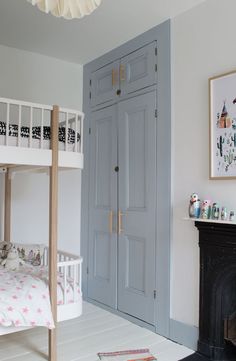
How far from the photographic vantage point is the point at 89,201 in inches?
146

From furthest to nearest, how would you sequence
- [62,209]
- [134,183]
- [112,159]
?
1. [62,209]
2. [112,159]
3. [134,183]

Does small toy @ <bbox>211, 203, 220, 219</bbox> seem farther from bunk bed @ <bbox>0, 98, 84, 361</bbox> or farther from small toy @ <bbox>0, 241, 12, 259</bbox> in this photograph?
small toy @ <bbox>0, 241, 12, 259</bbox>

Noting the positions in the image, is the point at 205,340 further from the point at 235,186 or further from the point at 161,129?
the point at 161,129

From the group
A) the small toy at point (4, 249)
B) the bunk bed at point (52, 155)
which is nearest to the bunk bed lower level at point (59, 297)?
the bunk bed at point (52, 155)

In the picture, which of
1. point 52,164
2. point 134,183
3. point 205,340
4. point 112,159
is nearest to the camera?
point 52,164

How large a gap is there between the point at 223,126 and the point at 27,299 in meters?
1.70

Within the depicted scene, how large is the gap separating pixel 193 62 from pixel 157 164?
2.74ft

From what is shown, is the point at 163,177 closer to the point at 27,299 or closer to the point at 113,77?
the point at 113,77

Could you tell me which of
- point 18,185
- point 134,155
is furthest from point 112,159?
point 18,185

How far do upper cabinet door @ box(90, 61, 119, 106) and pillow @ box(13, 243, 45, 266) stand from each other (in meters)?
1.57

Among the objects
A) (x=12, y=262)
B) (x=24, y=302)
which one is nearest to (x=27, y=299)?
(x=24, y=302)

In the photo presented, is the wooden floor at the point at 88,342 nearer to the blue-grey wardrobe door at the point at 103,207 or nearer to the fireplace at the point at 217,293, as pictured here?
the fireplace at the point at 217,293

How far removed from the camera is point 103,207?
11.5 ft

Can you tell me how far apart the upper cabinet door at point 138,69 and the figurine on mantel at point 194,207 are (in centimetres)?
109
